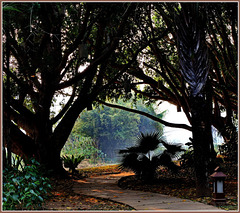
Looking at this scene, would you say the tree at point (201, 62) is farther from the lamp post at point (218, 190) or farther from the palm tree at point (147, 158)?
the palm tree at point (147, 158)

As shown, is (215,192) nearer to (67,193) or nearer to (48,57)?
(67,193)

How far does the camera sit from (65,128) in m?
10.4

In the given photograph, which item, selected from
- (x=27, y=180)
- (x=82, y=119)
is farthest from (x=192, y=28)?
(x=82, y=119)

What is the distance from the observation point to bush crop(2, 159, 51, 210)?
17.4 ft

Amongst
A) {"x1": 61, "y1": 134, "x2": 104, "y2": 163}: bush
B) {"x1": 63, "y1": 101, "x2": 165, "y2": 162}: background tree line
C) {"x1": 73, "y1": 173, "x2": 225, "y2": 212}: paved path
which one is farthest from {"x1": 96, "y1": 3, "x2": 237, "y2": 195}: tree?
{"x1": 63, "y1": 101, "x2": 165, "y2": 162}: background tree line

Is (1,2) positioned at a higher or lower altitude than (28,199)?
higher

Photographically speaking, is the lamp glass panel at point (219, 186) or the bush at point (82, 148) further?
the bush at point (82, 148)

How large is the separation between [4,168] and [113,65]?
6776 millimetres

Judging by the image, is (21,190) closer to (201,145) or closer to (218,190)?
(218,190)

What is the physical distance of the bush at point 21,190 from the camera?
531 centimetres

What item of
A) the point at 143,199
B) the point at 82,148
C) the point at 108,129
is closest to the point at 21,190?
the point at 143,199

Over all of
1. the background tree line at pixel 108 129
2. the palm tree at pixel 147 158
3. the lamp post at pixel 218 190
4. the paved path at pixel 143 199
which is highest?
the background tree line at pixel 108 129

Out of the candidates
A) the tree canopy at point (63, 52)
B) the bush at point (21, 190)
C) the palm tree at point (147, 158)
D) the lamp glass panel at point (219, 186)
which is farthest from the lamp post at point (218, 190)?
the bush at point (21, 190)

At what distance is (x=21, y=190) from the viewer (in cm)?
561
